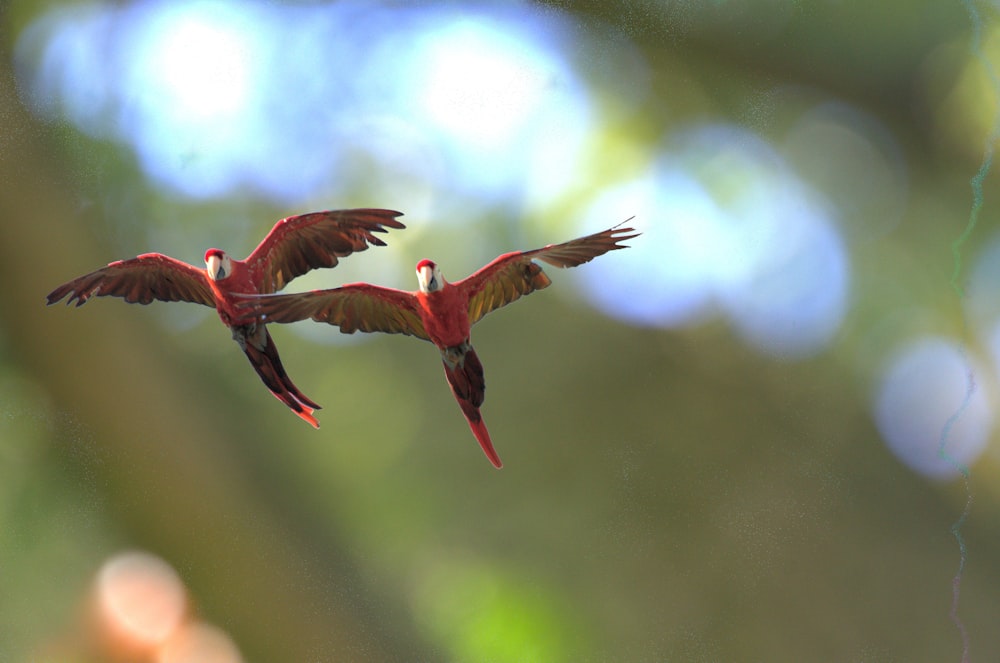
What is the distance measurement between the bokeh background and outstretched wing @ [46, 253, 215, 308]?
1071mm

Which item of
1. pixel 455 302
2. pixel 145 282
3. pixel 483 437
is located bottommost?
pixel 483 437

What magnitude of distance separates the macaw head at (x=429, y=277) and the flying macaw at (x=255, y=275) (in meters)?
0.04

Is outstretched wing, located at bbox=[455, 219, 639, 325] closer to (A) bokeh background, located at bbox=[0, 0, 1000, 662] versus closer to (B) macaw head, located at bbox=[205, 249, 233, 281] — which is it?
(B) macaw head, located at bbox=[205, 249, 233, 281]

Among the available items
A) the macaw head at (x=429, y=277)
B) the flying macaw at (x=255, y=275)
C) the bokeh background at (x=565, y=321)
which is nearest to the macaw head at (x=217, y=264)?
the flying macaw at (x=255, y=275)

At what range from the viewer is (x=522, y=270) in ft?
2.03

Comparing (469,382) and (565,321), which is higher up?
(565,321)

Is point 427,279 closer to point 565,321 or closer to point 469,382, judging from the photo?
point 469,382

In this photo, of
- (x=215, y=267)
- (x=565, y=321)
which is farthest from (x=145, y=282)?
(x=565, y=321)

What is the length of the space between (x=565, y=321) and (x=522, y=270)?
1.60m

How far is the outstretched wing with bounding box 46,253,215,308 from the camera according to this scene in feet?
2.02

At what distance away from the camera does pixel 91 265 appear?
162 cm

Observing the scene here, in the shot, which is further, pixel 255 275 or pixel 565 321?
pixel 565 321

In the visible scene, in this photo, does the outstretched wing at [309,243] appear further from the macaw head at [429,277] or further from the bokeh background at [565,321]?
the bokeh background at [565,321]

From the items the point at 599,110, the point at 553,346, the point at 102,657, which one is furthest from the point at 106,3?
the point at 102,657
